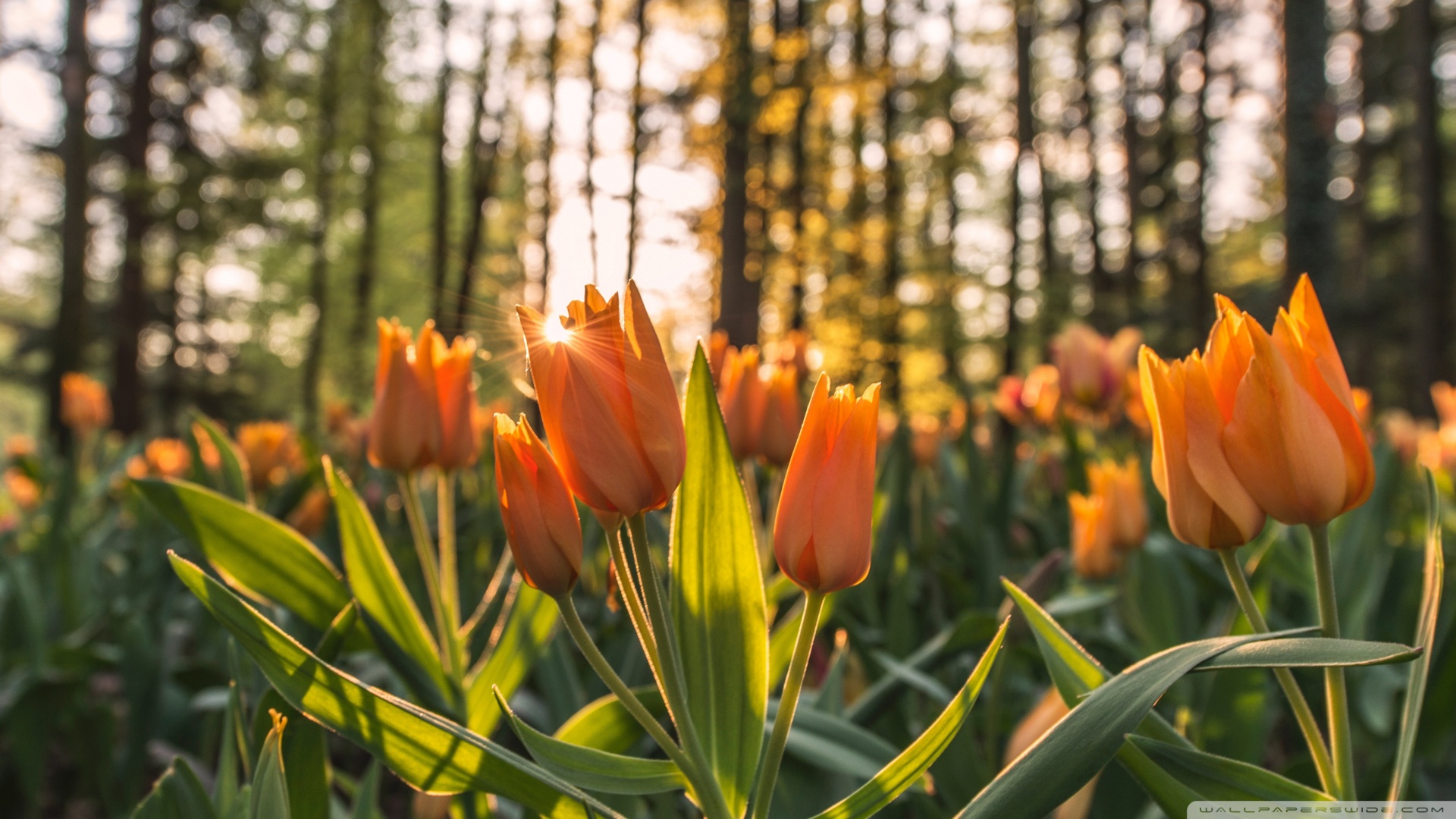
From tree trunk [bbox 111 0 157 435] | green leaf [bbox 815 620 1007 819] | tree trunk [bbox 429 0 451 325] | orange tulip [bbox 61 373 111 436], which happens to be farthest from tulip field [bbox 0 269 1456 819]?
tree trunk [bbox 429 0 451 325]

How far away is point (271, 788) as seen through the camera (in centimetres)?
58

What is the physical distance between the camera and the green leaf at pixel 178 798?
0.70 m

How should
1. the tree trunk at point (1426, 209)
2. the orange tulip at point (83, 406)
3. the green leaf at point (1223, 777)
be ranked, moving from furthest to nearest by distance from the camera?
the tree trunk at point (1426, 209)
the orange tulip at point (83, 406)
the green leaf at point (1223, 777)

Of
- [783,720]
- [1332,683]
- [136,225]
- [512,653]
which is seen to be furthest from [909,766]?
[136,225]

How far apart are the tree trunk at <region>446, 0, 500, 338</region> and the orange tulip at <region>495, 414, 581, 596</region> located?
1301 cm

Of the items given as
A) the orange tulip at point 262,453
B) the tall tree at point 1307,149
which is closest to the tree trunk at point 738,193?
the tall tree at point 1307,149

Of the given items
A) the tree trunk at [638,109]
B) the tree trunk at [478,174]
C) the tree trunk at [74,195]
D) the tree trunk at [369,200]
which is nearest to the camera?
the tree trunk at [74,195]

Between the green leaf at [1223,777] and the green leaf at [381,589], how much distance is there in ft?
2.24

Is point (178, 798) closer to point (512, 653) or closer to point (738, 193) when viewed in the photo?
point (512, 653)

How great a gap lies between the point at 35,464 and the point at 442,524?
332 centimetres

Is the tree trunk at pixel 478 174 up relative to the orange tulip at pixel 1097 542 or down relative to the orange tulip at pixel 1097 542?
up

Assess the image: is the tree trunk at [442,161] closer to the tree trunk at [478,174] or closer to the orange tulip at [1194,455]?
the tree trunk at [478,174]

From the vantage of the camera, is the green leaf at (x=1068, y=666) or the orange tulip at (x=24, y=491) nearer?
the green leaf at (x=1068, y=666)

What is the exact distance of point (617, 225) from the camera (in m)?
12.0
